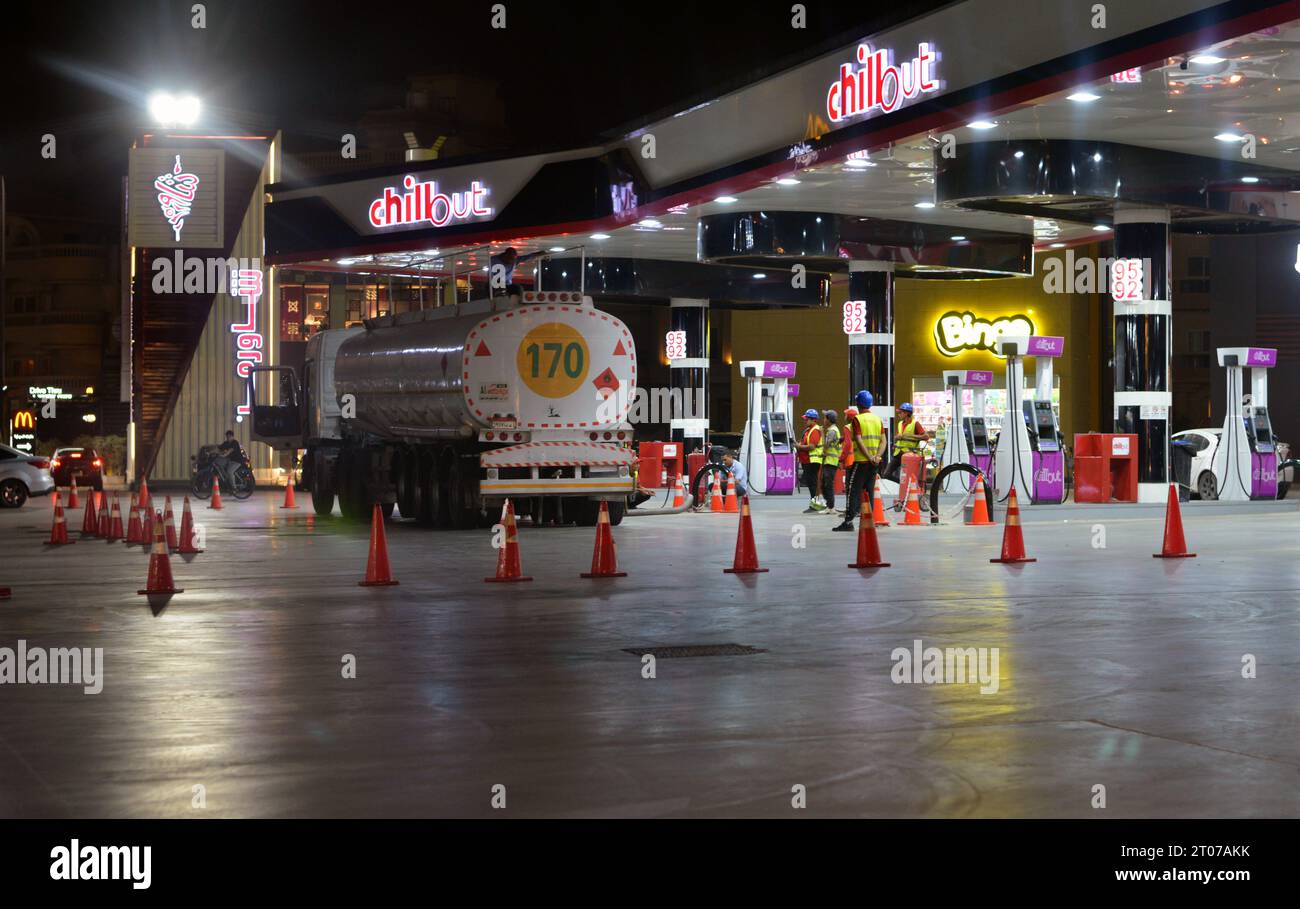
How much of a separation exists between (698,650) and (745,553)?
6.17 m

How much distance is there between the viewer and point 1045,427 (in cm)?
3125

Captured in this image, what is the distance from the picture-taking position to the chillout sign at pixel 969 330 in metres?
54.4

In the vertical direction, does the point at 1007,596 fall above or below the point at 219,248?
below

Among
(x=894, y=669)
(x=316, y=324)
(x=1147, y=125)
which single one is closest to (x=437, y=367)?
(x=1147, y=125)

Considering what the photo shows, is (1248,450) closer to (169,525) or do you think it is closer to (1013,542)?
(1013,542)

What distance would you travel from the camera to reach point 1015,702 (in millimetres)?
9867

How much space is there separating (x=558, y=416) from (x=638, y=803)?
63.3ft

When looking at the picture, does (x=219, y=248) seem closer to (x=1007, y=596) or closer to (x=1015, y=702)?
(x=1007, y=596)

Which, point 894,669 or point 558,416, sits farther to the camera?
point 558,416

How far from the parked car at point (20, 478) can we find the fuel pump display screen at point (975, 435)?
66.7 ft

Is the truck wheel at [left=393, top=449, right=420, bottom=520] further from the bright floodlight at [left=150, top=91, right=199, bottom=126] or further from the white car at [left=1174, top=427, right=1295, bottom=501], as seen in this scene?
the bright floodlight at [left=150, top=91, right=199, bottom=126]

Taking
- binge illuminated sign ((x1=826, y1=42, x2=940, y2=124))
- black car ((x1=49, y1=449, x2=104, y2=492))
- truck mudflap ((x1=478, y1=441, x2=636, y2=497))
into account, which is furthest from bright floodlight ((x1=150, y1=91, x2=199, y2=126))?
binge illuminated sign ((x1=826, y1=42, x2=940, y2=124))

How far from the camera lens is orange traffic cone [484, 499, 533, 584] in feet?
57.3

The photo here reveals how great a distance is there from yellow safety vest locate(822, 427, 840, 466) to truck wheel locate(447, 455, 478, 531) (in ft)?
19.4
